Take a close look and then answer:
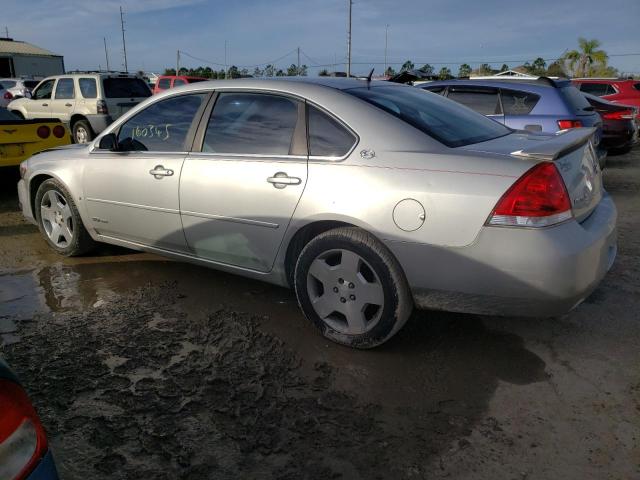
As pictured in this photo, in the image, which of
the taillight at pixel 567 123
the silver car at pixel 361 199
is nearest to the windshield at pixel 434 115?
the silver car at pixel 361 199

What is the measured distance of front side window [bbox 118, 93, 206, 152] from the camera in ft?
12.6

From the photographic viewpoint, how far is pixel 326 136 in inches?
125

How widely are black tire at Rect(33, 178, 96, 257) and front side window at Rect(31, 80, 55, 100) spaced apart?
31.1 feet

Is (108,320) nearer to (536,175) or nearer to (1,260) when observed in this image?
(1,260)

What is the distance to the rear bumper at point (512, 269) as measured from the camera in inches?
A: 102

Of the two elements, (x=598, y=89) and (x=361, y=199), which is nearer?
(x=361, y=199)

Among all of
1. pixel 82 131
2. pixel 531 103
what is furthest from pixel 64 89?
pixel 531 103

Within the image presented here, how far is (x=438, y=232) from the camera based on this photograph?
107 inches

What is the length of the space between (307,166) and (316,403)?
52.7 inches

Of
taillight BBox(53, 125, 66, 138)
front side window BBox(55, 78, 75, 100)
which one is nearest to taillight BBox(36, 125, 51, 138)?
taillight BBox(53, 125, 66, 138)

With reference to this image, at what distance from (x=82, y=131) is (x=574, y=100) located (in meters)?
10.3

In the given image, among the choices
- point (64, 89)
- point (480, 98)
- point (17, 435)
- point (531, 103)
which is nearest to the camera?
point (17, 435)

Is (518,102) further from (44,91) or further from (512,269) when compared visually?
(44,91)

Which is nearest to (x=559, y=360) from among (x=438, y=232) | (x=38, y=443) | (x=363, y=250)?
(x=438, y=232)
